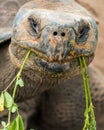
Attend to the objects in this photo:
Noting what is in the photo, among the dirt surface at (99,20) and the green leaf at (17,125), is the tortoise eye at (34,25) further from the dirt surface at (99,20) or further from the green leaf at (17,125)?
the dirt surface at (99,20)

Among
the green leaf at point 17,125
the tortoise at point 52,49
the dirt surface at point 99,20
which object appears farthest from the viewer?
the dirt surface at point 99,20

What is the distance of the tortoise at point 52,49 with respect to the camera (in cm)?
209

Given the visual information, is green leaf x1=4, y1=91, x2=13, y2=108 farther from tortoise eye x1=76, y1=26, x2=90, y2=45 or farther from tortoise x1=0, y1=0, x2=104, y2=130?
tortoise eye x1=76, y1=26, x2=90, y2=45

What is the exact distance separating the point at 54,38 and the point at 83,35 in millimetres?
198

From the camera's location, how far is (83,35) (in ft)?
7.23

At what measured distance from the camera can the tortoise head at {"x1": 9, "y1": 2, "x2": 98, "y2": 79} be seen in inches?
81.4

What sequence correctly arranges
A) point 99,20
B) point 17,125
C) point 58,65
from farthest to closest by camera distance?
1. point 99,20
2. point 58,65
3. point 17,125

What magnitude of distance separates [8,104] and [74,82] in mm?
1234

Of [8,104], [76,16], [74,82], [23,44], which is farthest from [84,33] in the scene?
[74,82]

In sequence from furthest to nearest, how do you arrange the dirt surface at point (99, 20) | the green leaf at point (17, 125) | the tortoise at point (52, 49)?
the dirt surface at point (99, 20) → the tortoise at point (52, 49) → the green leaf at point (17, 125)

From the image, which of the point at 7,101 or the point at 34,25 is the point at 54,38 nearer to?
the point at 34,25

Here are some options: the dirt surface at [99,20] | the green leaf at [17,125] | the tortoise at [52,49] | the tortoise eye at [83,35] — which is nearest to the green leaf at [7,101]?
the green leaf at [17,125]

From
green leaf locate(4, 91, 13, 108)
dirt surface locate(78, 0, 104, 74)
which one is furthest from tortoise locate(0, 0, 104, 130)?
dirt surface locate(78, 0, 104, 74)

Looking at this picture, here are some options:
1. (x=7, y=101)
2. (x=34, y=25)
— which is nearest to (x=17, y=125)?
(x=7, y=101)
